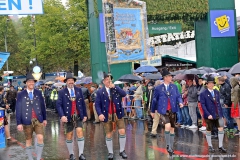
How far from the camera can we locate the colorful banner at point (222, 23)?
2284 cm

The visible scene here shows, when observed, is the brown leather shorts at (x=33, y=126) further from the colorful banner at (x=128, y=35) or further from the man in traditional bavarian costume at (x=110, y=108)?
the colorful banner at (x=128, y=35)

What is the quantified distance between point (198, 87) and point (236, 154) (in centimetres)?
544

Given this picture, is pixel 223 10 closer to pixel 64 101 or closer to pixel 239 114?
pixel 239 114

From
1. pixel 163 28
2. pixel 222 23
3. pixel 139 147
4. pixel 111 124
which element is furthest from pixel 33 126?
pixel 222 23

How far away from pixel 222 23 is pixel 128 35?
5529 millimetres

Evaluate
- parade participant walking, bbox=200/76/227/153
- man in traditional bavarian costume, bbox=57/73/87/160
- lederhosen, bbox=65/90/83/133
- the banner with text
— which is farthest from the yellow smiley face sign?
lederhosen, bbox=65/90/83/133

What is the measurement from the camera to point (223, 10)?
22891 mm

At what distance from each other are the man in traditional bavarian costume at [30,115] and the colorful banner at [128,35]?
11.8 metres

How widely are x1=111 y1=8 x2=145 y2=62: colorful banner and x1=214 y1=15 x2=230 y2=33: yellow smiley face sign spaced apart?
4.49 meters

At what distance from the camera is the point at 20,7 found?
10.1 metres

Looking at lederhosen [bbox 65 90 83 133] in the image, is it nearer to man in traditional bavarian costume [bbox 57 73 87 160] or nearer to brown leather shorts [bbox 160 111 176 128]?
man in traditional bavarian costume [bbox 57 73 87 160]

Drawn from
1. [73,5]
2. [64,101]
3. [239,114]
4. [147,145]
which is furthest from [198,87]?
[73,5]

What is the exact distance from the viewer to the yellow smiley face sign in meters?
22.8

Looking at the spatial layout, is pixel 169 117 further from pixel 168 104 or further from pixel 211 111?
pixel 211 111
